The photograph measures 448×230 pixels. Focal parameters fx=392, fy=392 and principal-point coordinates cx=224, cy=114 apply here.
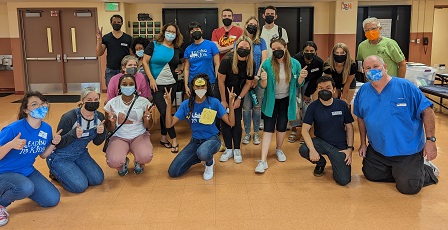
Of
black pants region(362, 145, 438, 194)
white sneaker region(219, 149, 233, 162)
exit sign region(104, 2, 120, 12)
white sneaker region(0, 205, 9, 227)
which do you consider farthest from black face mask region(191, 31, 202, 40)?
exit sign region(104, 2, 120, 12)

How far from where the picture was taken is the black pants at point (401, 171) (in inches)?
130

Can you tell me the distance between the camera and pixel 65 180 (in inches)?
135

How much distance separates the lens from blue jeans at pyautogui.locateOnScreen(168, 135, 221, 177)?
12.3ft

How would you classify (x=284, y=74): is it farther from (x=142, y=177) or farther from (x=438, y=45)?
(x=438, y=45)

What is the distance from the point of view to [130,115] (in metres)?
3.84

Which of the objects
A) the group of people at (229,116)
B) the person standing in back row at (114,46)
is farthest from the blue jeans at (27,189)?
the person standing in back row at (114,46)

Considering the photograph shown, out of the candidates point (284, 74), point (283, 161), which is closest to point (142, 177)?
point (283, 161)

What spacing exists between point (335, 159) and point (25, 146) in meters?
2.62

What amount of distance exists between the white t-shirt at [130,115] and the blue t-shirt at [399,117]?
2.16 meters

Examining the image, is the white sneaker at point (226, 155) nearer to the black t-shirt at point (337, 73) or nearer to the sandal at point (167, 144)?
the sandal at point (167, 144)

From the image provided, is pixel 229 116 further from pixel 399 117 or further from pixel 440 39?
pixel 440 39

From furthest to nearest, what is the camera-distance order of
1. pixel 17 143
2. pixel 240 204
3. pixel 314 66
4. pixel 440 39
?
pixel 440 39 < pixel 314 66 < pixel 240 204 < pixel 17 143

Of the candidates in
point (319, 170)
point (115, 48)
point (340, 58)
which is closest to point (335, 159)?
point (319, 170)

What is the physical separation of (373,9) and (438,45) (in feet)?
12.8
